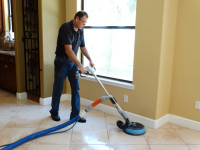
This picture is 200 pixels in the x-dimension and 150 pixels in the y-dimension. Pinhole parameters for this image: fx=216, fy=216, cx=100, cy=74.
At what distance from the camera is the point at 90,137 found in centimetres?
264

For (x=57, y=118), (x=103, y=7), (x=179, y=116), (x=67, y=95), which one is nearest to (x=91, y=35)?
(x=103, y=7)

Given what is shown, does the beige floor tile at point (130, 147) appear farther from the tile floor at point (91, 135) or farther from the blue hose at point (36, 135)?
the blue hose at point (36, 135)

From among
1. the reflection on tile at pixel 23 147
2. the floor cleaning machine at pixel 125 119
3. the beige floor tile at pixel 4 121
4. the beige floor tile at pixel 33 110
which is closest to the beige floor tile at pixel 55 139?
the reflection on tile at pixel 23 147

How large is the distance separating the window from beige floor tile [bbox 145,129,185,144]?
2.71 feet

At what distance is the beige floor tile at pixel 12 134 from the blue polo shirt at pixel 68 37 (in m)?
1.09

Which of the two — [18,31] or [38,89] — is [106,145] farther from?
[18,31]

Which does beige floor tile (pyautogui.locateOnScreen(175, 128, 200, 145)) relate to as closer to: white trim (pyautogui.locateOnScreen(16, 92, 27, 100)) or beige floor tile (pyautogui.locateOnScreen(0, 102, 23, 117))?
beige floor tile (pyautogui.locateOnScreen(0, 102, 23, 117))

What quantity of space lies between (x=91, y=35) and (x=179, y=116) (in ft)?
6.30

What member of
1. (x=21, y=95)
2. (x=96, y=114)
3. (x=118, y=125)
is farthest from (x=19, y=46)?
Answer: (x=118, y=125)

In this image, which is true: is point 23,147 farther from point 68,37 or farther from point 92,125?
point 68,37

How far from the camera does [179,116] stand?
3039 millimetres

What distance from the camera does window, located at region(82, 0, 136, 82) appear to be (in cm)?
317

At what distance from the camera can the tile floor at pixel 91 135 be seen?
2438mm

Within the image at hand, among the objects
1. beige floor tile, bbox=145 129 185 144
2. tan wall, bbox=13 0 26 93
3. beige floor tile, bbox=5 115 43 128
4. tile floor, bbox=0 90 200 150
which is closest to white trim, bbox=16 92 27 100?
tan wall, bbox=13 0 26 93
